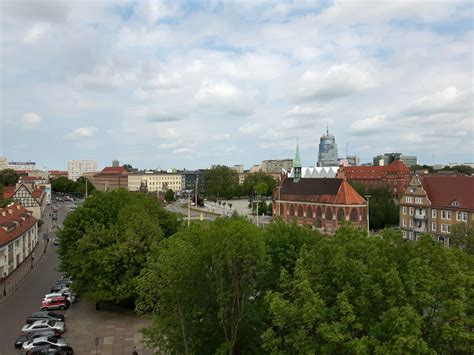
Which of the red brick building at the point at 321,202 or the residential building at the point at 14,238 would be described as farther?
the red brick building at the point at 321,202

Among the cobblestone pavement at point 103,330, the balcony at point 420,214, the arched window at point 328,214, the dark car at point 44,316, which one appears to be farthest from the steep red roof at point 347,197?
the dark car at point 44,316

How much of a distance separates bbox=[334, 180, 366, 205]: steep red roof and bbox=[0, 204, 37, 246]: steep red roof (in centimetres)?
5317

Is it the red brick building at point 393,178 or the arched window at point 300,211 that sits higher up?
the red brick building at point 393,178

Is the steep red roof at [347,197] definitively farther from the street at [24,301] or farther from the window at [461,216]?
the street at [24,301]

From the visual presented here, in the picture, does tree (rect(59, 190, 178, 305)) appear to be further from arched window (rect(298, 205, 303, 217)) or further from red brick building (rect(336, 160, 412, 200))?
red brick building (rect(336, 160, 412, 200))

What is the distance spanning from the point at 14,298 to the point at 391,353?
37.6 metres

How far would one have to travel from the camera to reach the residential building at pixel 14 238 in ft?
A: 162

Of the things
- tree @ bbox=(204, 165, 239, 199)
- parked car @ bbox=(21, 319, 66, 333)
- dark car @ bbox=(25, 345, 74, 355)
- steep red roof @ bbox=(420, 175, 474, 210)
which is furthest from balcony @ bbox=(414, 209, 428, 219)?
tree @ bbox=(204, 165, 239, 199)

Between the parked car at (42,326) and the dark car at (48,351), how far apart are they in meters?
3.17

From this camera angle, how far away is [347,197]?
3310 inches

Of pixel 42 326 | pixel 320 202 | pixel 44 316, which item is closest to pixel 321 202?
pixel 320 202

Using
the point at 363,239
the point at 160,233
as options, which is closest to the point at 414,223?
the point at 160,233

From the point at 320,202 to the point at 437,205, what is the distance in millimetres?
25495

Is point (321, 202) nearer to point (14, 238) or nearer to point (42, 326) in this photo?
point (14, 238)
